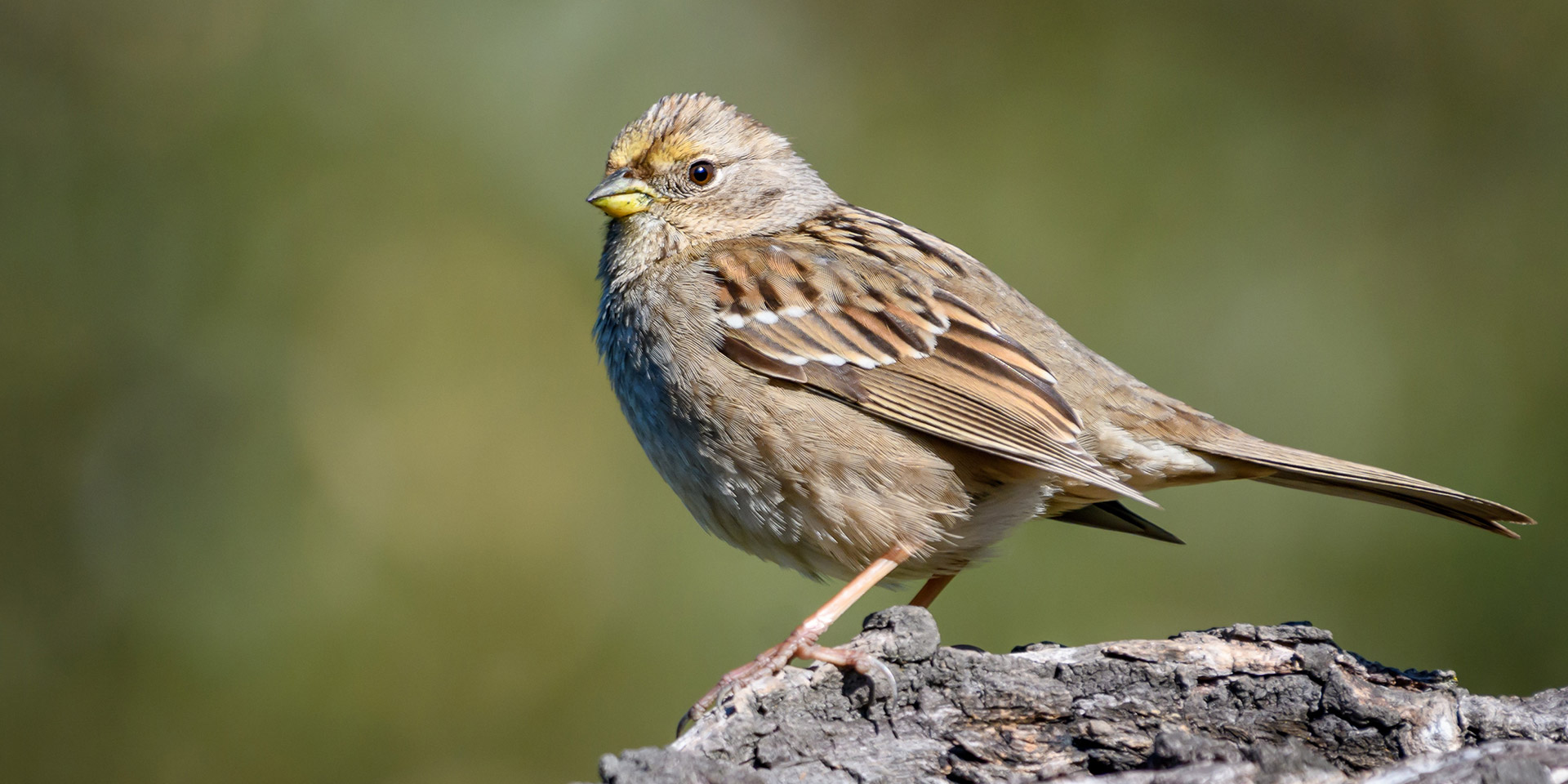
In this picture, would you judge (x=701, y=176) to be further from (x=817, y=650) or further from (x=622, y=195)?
(x=817, y=650)

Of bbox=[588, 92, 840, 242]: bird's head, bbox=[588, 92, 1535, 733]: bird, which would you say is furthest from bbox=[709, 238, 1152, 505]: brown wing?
bbox=[588, 92, 840, 242]: bird's head

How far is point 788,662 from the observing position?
278cm

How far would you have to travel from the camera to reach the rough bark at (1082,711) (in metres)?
2.27

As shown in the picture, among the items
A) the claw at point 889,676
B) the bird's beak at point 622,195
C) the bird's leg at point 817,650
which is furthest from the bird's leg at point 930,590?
the bird's beak at point 622,195

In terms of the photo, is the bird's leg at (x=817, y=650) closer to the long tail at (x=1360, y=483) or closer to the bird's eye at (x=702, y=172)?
the long tail at (x=1360, y=483)

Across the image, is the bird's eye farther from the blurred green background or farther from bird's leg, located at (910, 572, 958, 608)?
the blurred green background

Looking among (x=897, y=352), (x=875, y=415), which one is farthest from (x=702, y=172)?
(x=875, y=415)

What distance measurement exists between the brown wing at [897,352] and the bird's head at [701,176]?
11.7 inches

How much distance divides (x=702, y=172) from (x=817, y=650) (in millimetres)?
1736

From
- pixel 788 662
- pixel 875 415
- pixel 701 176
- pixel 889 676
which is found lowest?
pixel 889 676

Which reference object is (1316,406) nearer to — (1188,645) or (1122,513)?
(1122,513)

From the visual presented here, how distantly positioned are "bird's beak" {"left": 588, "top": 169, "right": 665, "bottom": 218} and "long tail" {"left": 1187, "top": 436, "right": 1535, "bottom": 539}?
168 cm

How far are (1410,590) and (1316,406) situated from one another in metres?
0.85

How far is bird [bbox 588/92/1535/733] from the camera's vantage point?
3020mm
